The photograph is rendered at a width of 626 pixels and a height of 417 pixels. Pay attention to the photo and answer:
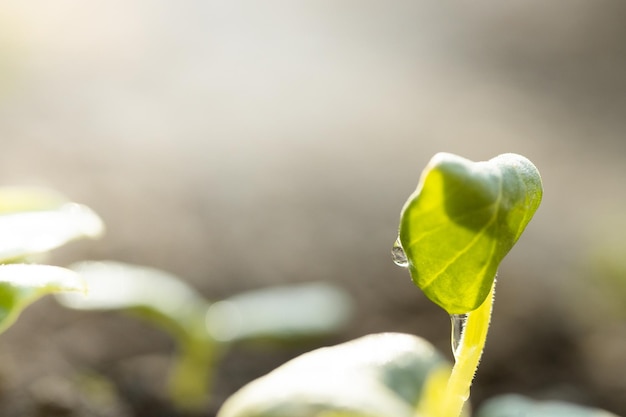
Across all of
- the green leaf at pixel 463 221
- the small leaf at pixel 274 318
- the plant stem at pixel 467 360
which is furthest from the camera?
the small leaf at pixel 274 318

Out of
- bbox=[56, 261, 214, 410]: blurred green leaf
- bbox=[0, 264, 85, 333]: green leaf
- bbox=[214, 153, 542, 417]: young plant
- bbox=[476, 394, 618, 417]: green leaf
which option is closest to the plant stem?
bbox=[214, 153, 542, 417]: young plant

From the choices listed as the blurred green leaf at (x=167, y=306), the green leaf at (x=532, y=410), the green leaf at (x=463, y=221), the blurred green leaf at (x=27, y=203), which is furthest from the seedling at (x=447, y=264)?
the blurred green leaf at (x=167, y=306)

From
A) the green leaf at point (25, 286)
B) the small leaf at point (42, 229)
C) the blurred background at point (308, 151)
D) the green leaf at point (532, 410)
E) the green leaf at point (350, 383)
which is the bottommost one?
the green leaf at point (532, 410)

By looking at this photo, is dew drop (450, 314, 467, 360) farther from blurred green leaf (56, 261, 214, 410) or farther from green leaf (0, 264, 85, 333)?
blurred green leaf (56, 261, 214, 410)

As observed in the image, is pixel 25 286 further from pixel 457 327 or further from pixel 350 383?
pixel 457 327

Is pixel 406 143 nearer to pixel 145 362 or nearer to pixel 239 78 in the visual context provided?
pixel 239 78

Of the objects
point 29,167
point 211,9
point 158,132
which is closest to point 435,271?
point 29,167

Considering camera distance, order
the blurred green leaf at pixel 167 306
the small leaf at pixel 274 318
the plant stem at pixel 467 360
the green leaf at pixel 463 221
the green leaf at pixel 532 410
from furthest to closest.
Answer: the small leaf at pixel 274 318, the blurred green leaf at pixel 167 306, the green leaf at pixel 532 410, the plant stem at pixel 467 360, the green leaf at pixel 463 221

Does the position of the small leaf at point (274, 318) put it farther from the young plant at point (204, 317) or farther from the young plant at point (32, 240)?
the young plant at point (32, 240)
